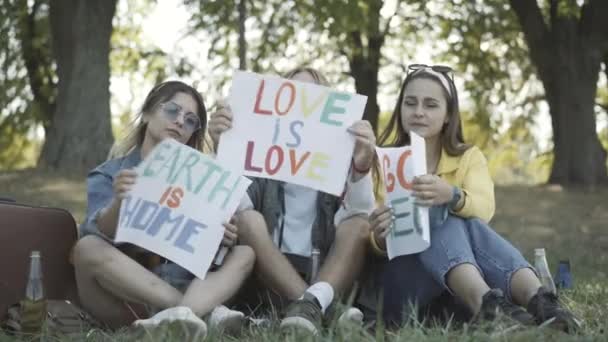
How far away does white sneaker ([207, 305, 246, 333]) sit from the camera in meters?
3.19

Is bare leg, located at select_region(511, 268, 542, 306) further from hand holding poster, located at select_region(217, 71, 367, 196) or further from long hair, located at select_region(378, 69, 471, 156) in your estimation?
hand holding poster, located at select_region(217, 71, 367, 196)

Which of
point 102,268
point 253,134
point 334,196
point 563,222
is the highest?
point 253,134

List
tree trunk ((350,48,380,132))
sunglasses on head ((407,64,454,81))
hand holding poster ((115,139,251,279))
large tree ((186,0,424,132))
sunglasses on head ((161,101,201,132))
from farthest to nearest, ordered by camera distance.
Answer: tree trunk ((350,48,380,132))
large tree ((186,0,424,132))
sunglasses on head ((407,64,454,81))
sunglasses on head ((161,101,201,132))
hand holding poster ((115,139,251,279))

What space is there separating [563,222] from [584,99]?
4.50 m

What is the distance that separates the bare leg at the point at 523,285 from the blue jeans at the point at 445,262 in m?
0.02

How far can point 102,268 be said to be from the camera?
338 cm

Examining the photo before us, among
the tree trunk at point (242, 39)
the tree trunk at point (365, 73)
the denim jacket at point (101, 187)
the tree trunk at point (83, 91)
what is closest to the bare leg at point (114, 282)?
the denim jacket at point (101, 187)

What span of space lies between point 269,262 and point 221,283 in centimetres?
25

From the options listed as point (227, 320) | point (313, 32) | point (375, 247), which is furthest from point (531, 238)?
point (313, 32)

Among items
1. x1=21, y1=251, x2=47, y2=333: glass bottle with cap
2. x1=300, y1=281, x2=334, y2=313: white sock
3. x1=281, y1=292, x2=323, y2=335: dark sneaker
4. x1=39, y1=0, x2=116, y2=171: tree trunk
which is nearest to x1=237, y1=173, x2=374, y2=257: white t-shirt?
x1=300, y1=281, x2=334, y2=313: white sock

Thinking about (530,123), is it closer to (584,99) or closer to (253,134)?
(584,99)

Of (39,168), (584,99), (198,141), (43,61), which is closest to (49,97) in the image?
(43,61)

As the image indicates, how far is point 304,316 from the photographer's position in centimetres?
308

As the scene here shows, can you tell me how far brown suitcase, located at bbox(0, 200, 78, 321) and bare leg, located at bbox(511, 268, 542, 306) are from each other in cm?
191
